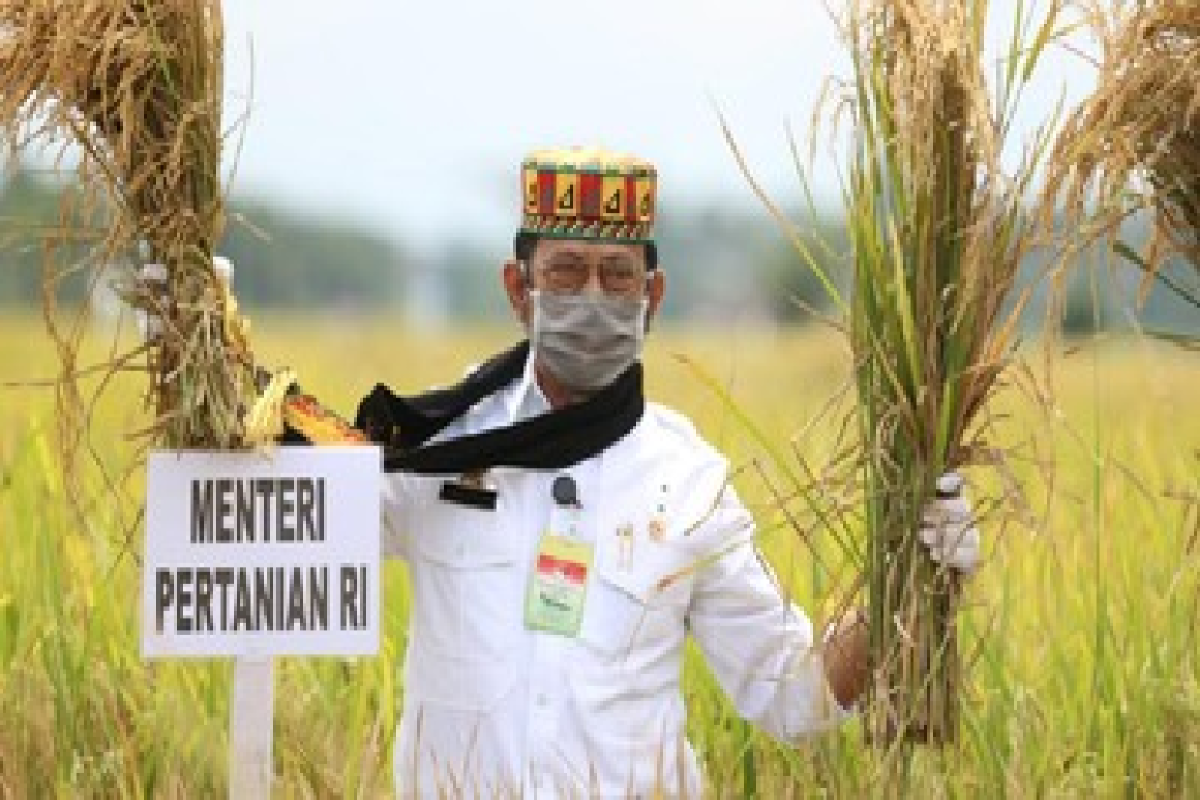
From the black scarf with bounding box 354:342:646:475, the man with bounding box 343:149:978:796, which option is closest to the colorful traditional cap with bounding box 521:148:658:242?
the man with bounding box 343:149:978:796

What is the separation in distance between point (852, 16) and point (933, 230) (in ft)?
1.04

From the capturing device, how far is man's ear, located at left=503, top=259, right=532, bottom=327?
3885 millimetres

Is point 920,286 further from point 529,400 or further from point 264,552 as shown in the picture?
point 264,552

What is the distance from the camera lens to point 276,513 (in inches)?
148

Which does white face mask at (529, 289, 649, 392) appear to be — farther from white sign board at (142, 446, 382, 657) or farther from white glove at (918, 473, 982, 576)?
white glove at (918, 473, 982, 576)

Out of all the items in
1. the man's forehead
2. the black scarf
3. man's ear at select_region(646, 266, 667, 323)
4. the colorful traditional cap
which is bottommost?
the black scarf

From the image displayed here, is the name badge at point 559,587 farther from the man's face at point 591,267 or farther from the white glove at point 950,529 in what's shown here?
the white glove at point 950,529

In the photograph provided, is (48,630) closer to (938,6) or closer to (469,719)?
(469,719)

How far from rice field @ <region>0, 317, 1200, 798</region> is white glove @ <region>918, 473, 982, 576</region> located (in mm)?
41

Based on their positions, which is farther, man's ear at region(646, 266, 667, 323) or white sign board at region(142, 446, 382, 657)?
man's ear at region(646, 266, 667, 323)

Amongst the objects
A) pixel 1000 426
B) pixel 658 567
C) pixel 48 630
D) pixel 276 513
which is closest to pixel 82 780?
pixel 48 630

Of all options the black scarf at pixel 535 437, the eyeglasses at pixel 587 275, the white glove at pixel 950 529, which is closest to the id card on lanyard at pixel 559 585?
the black scarf at pixel 535 437

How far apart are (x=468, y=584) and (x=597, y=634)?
0.19 meters

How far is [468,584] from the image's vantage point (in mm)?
3811
